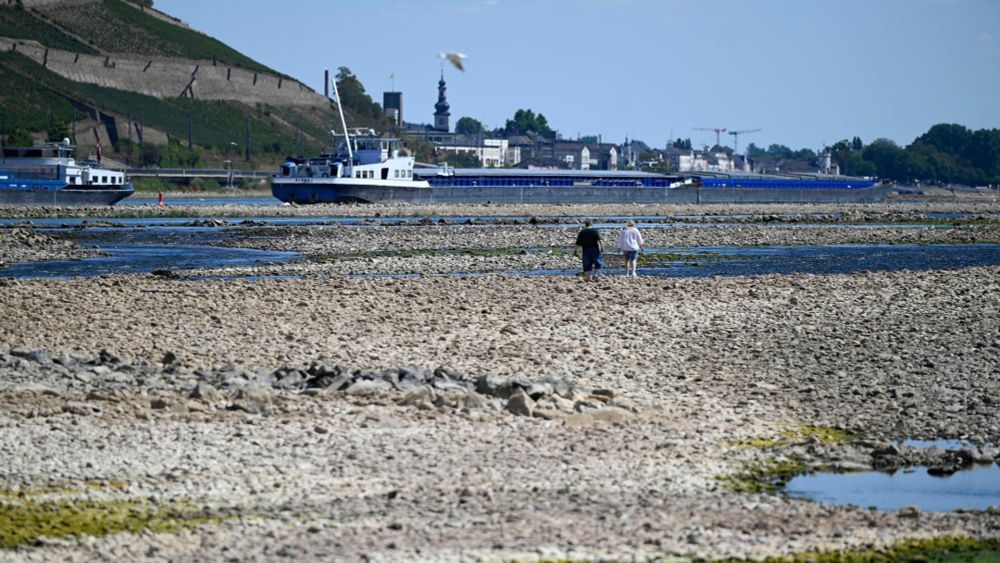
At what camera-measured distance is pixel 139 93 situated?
547 feet

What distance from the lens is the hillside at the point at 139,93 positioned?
142 m

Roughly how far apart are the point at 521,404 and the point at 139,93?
15835cm

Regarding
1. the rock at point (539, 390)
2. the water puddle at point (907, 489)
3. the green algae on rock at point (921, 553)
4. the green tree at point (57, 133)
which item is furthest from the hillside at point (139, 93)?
the green algae on rock at point (921, 553)

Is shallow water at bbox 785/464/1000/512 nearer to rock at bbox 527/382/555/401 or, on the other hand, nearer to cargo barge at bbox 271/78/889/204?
rock at bbox 527/382/555/401

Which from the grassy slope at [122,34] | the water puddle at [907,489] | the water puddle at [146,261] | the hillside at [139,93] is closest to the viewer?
the water puddle at [907,489]

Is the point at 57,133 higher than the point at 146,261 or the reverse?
higher

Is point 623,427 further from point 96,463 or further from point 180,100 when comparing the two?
point 180,100

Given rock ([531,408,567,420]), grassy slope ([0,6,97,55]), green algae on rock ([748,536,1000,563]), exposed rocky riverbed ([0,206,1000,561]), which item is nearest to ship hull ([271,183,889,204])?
exposed rocky riverbed ([0,206,1000,561])

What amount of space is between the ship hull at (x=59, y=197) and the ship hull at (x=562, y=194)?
10006 millimetres

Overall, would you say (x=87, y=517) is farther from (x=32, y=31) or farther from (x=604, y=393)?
(x=32, y=31)

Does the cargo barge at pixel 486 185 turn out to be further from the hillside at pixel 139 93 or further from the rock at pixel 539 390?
the rock at pixel 539 390

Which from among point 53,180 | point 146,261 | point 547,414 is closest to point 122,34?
point 53,180

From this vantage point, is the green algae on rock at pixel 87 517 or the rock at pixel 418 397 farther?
the rock at pixel 418 397

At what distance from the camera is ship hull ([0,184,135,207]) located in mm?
76250
